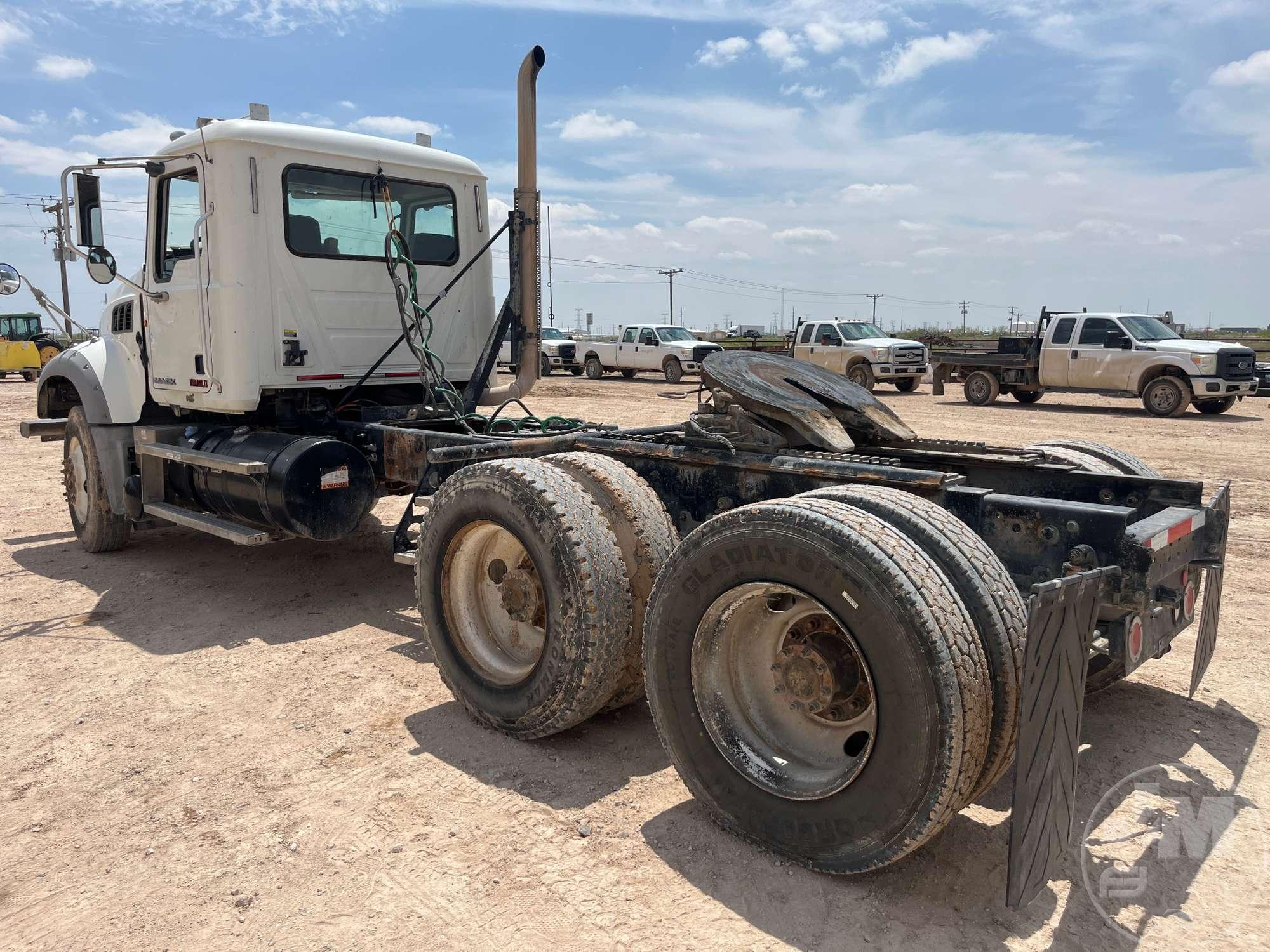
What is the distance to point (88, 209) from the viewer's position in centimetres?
593

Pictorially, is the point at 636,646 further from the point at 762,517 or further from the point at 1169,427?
the point at 1169,427

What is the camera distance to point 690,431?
4242mm

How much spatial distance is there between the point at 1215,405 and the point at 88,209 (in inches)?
755

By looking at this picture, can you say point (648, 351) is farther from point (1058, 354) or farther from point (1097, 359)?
point (1097, 359)

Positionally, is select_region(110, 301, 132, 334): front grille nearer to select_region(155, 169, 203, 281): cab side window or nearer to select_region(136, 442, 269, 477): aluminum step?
select_region(155, 169, 203, 281): cab side window

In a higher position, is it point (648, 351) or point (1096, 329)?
point (1096, 329)

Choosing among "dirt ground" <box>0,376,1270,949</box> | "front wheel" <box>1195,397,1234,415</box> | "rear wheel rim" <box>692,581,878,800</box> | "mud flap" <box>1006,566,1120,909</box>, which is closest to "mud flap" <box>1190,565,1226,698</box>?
"dirt ground" <box>0,376,1270,949</box>

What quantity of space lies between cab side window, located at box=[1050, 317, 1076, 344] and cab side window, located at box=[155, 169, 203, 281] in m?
18.3

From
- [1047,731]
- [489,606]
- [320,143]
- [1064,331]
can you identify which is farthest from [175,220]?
[1064,331]

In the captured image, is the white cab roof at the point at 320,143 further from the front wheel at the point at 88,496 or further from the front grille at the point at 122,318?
the front wheel at the point at 88,496

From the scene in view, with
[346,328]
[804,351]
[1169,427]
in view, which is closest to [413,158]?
[346,328]

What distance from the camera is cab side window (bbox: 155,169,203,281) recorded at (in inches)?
249

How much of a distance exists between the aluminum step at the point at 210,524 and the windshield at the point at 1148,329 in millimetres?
18334

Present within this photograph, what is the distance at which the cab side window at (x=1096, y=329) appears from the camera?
63.8ft
